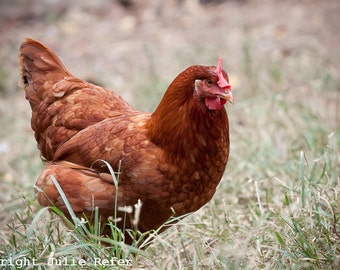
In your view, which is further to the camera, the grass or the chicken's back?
the chicken's back

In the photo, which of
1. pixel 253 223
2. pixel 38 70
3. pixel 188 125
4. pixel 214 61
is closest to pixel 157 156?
pixel 188 125

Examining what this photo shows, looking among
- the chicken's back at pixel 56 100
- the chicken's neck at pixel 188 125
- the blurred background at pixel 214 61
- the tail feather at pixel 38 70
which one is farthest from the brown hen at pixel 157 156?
the blurred background at pixel 214 61

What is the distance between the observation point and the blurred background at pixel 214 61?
175 inches

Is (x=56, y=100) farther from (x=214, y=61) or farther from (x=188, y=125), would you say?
(x=214, y=61)

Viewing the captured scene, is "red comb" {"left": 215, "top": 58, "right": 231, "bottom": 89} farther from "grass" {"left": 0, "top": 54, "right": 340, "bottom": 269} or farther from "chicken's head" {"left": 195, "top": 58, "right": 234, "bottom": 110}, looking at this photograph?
"grass" {"left": 0, "top": 54, "right": 340, "bottom": 269}

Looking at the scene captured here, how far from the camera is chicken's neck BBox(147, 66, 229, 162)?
291 cm

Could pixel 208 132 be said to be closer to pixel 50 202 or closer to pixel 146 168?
pixel 146 168

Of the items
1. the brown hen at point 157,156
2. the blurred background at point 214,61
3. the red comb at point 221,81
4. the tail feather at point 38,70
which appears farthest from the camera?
the blurred background at point 214,61

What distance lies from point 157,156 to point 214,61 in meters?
3.22

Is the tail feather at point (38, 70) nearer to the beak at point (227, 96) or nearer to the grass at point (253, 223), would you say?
the grass at point (253, 223)

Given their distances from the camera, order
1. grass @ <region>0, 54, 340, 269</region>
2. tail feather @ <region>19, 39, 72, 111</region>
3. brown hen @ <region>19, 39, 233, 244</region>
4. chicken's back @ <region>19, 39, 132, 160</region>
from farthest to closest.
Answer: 1. tail feather @ <region>19, 39, 72, 111</region>
2. chicken's back @ <region>19, 39, 132, 160</region>
3. brown hen @ <region>19, 39, 233, 244</region>
4. grass @ <region>0, 54, 340, 269</region>

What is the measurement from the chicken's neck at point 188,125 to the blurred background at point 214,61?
1032 millimetres

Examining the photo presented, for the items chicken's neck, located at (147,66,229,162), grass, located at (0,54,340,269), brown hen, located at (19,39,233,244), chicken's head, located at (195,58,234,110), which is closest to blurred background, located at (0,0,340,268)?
grass, located at (0,54,340,269)

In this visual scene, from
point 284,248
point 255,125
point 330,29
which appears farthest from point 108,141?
point 330,29
